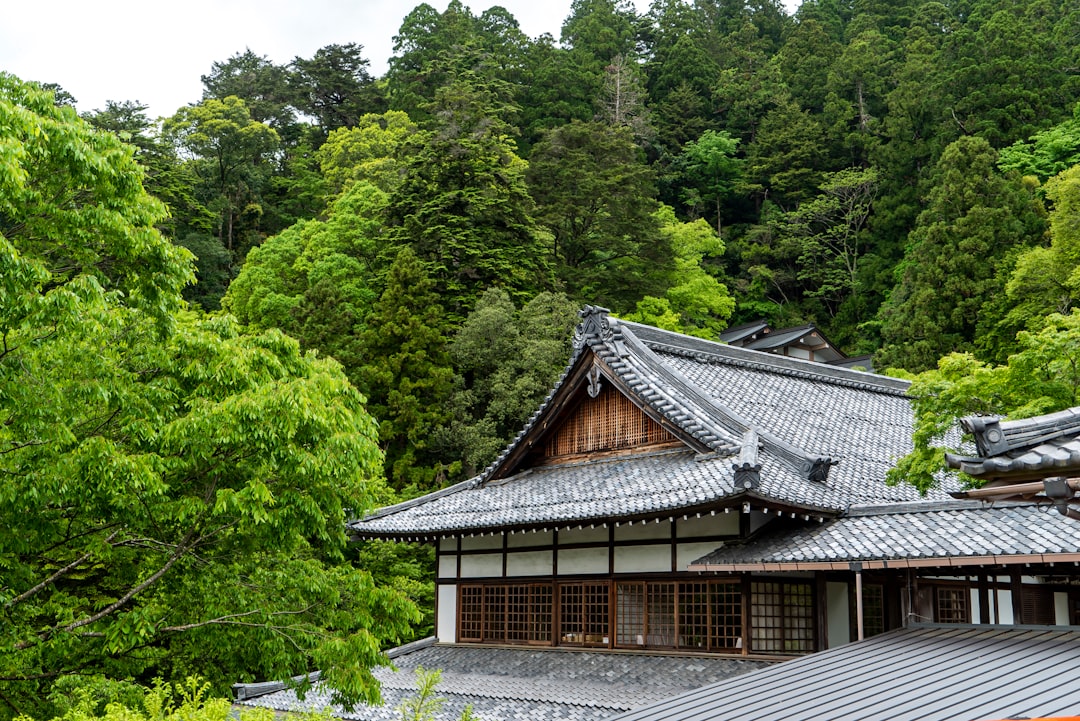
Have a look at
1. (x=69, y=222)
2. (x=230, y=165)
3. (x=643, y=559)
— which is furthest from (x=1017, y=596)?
(x=230, y=165)

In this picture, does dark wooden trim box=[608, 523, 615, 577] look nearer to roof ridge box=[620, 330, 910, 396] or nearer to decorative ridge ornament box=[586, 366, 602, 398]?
decorative ridge ornament box=[586, 366, 602, 398]

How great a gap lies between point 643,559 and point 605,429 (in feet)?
11.4

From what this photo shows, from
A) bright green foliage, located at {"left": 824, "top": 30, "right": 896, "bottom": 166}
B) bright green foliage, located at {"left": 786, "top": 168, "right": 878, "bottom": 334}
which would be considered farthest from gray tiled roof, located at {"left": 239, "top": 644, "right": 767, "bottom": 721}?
bright green foliage, located at {"left": 824, "top": 30, "right": 896, "bottom": 166}

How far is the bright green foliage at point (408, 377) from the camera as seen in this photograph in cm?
3016

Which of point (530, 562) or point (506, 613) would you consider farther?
point (506, 613)

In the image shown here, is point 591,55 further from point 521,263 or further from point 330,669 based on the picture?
point 330,669

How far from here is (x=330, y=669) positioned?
11.9 metres

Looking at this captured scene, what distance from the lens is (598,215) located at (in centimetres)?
4209

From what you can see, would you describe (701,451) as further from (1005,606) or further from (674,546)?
(1005,606)

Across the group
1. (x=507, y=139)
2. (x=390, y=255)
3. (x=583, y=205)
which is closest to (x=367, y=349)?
(x=390, y=255)

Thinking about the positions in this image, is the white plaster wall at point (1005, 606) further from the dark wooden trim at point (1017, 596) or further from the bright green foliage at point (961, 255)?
the bright green foliage at point (961, 255)

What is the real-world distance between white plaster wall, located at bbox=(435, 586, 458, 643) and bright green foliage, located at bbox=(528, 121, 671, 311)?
22233 millimetres

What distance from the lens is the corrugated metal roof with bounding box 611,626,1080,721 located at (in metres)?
7.43

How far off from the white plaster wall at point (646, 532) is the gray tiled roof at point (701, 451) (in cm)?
62
